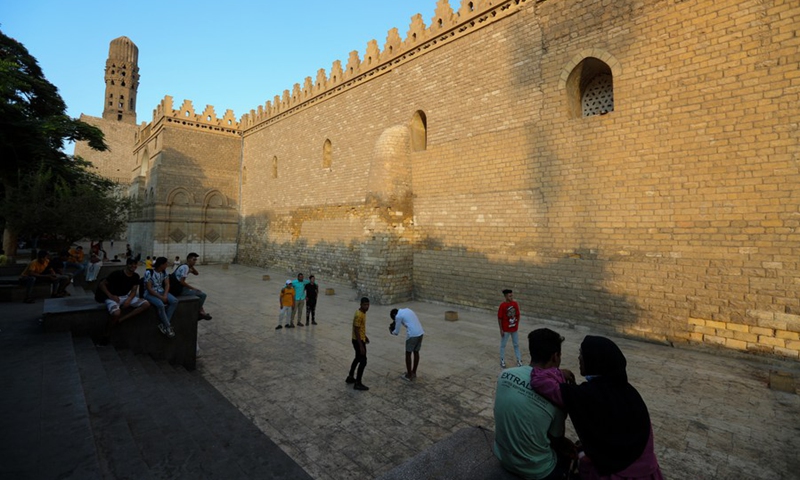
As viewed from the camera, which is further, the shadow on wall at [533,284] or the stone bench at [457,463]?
the shadow on wall at [533,284]

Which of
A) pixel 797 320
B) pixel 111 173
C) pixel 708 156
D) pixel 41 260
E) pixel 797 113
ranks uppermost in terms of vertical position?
pixel 111 173

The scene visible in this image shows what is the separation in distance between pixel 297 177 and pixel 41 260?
37.9ft

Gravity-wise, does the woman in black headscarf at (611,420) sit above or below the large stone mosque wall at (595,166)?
below

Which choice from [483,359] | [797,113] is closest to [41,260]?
[483,359]

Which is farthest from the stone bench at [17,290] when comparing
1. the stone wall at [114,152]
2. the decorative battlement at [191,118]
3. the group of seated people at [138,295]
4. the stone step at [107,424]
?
the stone wall at [114,152]

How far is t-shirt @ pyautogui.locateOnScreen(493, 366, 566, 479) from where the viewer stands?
1.96 meters

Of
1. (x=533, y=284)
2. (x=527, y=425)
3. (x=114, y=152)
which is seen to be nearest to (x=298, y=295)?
A: (x=533, y=284)

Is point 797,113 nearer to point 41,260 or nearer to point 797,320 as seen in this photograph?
point 797,320

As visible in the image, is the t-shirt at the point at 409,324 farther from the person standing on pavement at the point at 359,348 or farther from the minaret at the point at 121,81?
the minaret at the point at 121,81

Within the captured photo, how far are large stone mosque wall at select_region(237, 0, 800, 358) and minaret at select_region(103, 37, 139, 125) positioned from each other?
46686 millimetres

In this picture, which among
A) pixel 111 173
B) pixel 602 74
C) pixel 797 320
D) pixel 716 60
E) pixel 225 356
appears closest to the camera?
pixel 797 320

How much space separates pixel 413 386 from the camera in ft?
16.8

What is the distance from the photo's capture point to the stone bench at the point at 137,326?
4914mm

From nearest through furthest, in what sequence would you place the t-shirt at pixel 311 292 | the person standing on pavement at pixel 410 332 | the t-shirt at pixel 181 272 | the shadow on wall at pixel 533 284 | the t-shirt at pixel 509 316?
the person standing on pavement at pixel 410 332, the t-shirt at pixel 181 272, the t-shirt at pixel 509 316, the shadow on wall at pixel 533 284, the t-shirt at pixel 311 292
